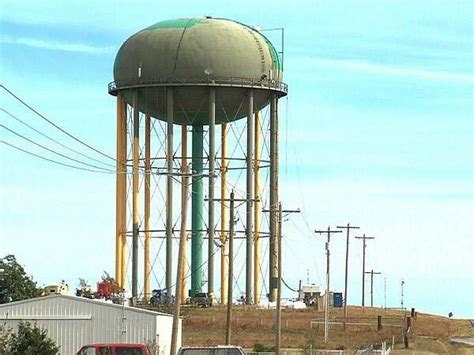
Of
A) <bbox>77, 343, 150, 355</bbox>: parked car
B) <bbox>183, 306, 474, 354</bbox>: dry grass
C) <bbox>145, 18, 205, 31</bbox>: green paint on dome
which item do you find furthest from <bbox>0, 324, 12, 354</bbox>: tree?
<bbox>145, 18, 205, 31</bbox>: green paint on dome

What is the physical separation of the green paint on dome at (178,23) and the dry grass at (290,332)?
17.5 meters

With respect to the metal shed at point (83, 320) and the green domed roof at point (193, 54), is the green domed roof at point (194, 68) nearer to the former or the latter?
the green domed roof at point (193, 54)

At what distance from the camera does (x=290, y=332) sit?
8050cm

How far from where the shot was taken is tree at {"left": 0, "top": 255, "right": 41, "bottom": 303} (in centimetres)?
8431

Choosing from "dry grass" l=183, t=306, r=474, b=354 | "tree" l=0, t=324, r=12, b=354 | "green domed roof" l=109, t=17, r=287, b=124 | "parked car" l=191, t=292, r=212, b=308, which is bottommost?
"dry grass" l=183, t=306, r=474, b=354

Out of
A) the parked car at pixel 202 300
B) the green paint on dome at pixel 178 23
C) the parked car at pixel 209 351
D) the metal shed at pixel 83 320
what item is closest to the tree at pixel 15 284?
the parked car at pixel 202 300

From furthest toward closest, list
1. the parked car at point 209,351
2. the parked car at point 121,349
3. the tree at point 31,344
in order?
1. the tree at point 31,344
2. the parked car at point 121,349
3. the parked car at point 209,351

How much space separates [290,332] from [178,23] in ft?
67.5

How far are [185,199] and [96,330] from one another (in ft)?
45.5

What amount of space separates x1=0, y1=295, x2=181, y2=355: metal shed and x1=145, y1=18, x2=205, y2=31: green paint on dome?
29.4 m

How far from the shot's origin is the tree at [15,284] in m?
84.3

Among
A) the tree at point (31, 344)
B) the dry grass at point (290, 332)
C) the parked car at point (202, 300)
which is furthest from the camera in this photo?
the parked car at point (202, 300)

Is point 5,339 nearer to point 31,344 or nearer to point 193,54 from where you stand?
point 31,344

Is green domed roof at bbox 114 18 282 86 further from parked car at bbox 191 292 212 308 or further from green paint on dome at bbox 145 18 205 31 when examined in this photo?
parked car at bbox 191 292 212 308
